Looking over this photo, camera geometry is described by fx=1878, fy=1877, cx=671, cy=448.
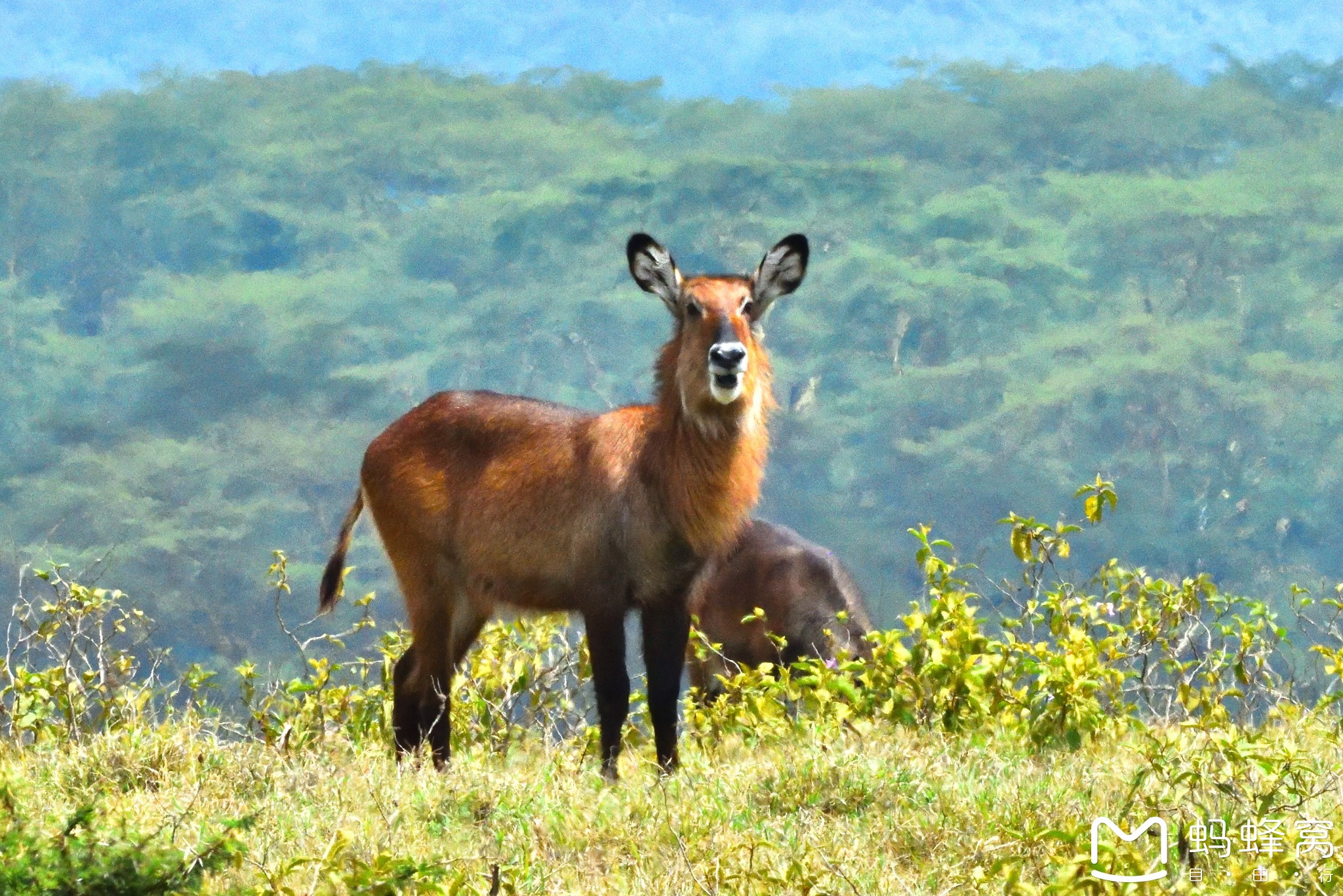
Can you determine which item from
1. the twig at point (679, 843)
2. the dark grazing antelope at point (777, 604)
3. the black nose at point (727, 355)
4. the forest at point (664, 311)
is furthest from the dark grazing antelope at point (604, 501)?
the forest at point (664, 311)

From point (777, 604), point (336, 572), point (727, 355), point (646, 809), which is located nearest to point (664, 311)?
point (777, 604)

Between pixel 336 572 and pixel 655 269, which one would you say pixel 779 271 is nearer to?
pixel 655 269

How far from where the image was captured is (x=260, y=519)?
28.8 m

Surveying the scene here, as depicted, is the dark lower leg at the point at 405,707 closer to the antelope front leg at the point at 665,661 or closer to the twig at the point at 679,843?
the antelope front leg at the point at 665,661

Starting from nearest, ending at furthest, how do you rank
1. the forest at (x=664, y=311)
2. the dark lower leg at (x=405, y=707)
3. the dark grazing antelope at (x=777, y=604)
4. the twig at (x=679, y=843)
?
the twig at (x=679, y=843) → the dark lower leg at (x=405, y=707) → the dark grazing antelope at (x=777, y=604) → the forest at (x=664, y=311)

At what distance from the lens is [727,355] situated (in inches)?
237

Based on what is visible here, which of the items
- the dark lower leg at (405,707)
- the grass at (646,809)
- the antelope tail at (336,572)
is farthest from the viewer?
the antelope tail at (336,572)

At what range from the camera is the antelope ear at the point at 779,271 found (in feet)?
21.1

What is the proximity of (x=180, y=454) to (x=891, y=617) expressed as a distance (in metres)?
12.0

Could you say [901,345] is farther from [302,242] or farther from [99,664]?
[99,664]

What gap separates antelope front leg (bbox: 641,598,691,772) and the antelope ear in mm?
1082

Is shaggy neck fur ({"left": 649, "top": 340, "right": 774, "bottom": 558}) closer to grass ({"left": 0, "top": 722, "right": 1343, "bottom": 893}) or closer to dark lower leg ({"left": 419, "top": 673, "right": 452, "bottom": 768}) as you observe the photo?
grass ({"left": 0, "top": 722, "right": 1343, "bottom": 893})

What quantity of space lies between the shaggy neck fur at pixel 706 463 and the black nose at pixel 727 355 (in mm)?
299

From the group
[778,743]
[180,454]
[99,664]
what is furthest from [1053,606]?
[180,454]
